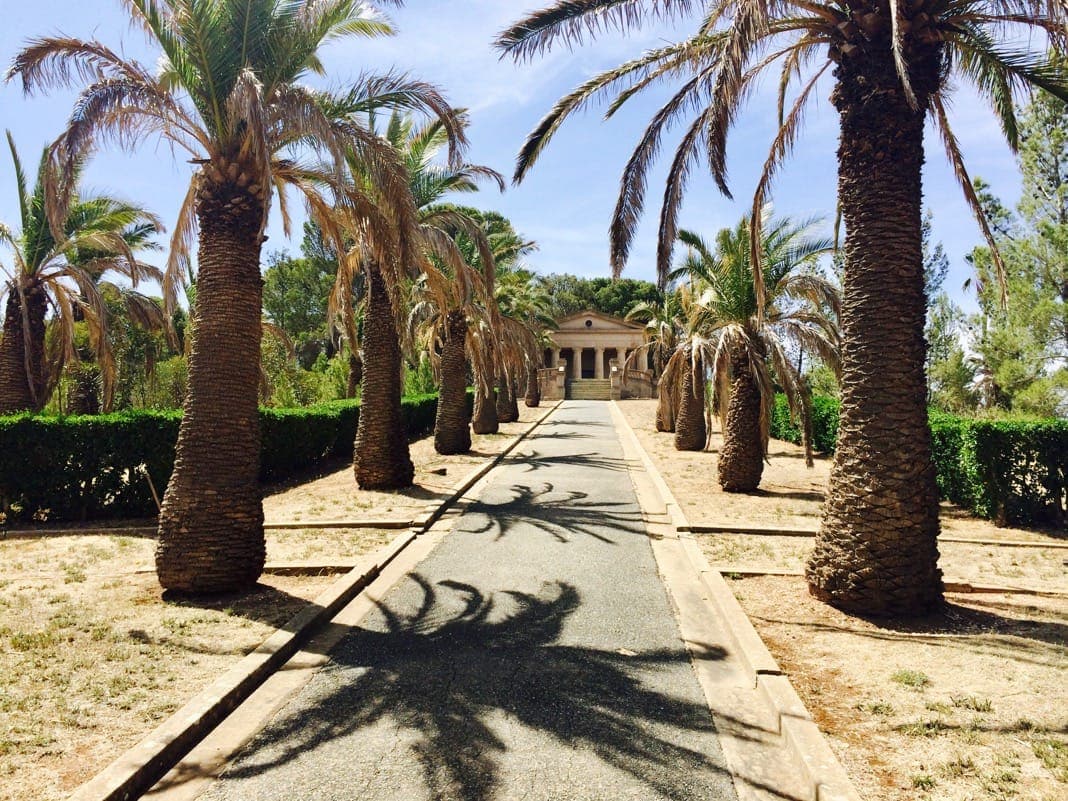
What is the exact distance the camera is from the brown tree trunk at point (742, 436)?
12656 millimetres

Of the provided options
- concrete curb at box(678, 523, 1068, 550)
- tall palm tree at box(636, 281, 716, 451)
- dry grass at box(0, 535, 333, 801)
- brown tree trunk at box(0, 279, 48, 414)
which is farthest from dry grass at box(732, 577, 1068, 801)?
brown tree trunk at box(0, 279, 48, 414)

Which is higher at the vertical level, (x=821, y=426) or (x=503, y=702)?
(x=821, y=426)

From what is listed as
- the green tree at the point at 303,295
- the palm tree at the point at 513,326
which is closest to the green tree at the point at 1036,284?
the palm tree at the point at 513,326

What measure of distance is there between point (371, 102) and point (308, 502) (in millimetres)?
6542

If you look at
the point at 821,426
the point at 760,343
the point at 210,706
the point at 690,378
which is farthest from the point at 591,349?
the point at 210,706

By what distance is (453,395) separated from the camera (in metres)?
18.5

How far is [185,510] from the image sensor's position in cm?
624

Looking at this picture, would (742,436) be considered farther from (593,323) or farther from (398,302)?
(593,323)

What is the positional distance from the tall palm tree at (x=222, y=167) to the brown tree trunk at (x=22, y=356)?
790cm

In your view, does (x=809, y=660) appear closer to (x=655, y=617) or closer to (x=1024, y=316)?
(x=655, y=617)

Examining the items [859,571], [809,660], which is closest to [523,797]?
[809,660]

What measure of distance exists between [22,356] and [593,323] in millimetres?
64405

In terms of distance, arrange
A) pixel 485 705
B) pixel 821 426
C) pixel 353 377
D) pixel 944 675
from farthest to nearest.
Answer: pixel 353 377 → pixel 821 426 → pixel 944 675 → pixel 485 705

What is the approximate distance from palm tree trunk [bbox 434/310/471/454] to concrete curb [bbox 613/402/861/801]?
11984 millimetres
